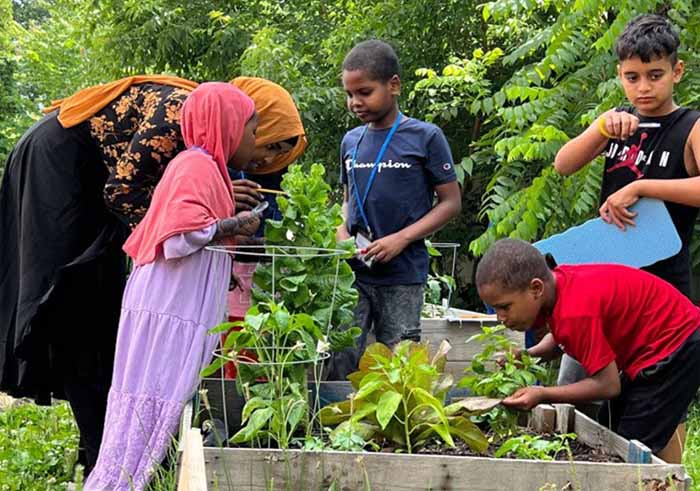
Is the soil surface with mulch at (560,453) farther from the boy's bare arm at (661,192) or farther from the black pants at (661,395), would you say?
the boy's bare arm at (661,192)

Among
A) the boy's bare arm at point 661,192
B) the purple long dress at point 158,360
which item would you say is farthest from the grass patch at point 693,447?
the purple long dress at point 158,360

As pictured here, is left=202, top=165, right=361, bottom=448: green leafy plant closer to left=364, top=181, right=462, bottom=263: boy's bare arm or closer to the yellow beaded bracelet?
left=364, top=181, right=462, bottom=263: boy's bare arm

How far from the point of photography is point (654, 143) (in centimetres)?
367

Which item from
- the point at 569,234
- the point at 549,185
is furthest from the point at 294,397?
the point at 549,185

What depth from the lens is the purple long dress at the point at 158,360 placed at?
369 cm

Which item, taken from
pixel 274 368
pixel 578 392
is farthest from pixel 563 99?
pixel 274 368

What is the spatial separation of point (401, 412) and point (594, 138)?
1.30 meters

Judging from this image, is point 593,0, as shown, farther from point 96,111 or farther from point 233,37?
point 233,37

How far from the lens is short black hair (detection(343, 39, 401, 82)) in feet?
14.8

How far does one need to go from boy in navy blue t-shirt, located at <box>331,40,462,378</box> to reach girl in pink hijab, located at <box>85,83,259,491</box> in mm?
826

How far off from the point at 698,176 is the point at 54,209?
256 centimetres

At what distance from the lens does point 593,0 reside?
5.59 meters

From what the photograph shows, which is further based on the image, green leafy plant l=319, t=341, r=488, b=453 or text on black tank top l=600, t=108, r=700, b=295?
text on black tank top l=600, t=108, r=700, b=295

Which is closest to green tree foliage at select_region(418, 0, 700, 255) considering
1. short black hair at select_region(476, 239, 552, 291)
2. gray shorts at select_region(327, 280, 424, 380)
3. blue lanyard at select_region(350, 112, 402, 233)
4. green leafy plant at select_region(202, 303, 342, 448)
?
blue lanyard at select_region(350, 112, 402, 233)
